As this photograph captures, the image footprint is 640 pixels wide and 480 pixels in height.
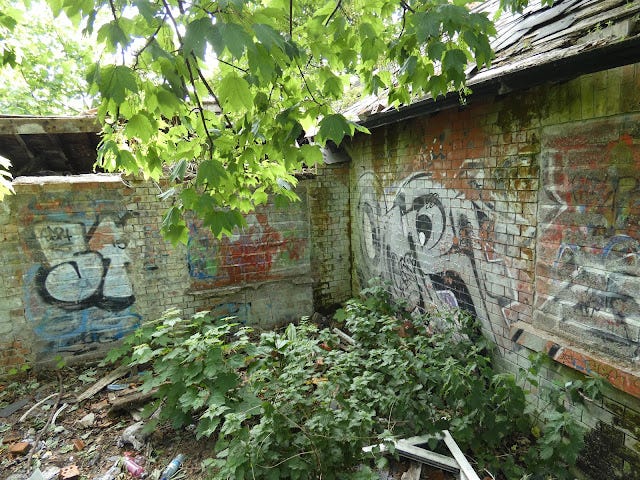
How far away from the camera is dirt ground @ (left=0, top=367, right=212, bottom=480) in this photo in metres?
3.06

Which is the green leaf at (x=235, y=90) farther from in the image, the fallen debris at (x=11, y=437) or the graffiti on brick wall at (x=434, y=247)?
the fallen debris at (x=11, y=437)

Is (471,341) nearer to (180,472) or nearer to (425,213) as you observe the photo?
(425,213)

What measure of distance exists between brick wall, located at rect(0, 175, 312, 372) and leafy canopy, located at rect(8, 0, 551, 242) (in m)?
2.14

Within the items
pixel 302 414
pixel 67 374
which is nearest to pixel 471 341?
pixel 302 414

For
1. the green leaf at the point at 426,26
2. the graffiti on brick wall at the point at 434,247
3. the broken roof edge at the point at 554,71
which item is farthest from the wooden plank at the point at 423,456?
the broken roof edge at the point at 554,71

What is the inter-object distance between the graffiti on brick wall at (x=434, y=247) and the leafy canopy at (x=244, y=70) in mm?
1716

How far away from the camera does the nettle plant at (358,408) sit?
2.38 metres

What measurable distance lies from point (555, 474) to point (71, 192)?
5.56m

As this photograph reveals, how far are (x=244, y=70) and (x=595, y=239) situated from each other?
2.58 metres

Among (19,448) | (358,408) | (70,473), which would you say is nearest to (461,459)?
(358,408)

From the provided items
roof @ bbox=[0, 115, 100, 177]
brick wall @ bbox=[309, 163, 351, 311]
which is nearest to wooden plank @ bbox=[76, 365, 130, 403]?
brick wall @ bbox=[309, 163, 351, 311]

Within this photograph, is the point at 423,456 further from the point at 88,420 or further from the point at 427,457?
the point at 88,420

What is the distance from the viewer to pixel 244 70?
5.74ft

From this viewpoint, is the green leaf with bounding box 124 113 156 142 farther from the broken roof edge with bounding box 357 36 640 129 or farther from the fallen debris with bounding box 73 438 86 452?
the fallen debris with bounding box 73 438 86 452
